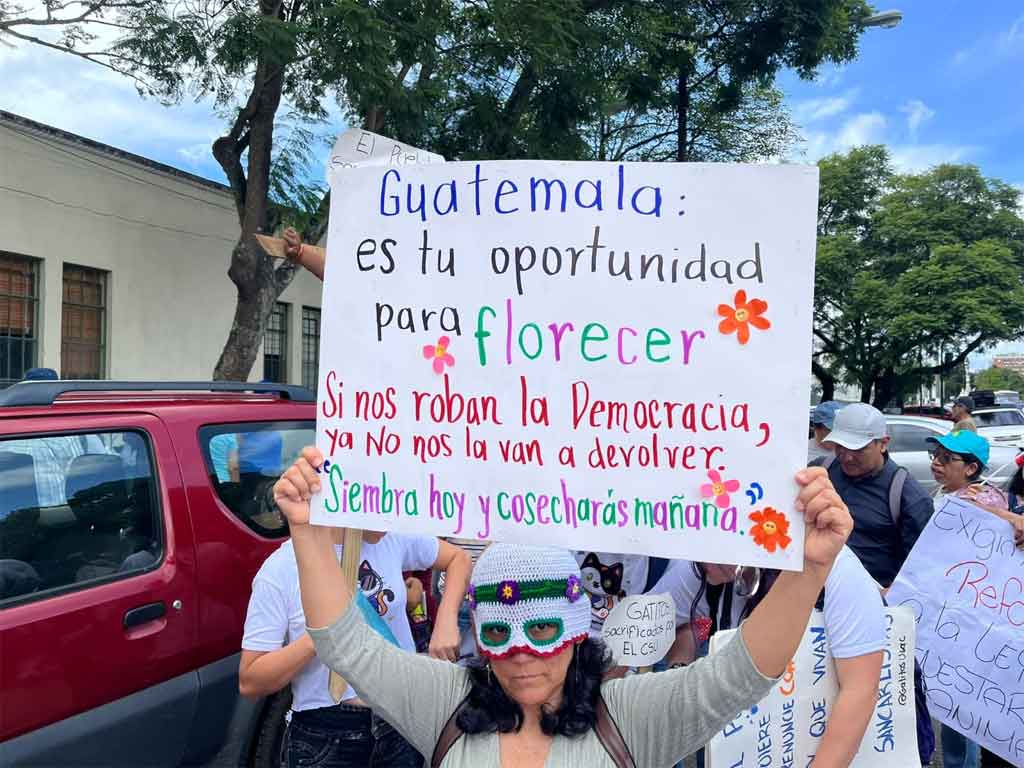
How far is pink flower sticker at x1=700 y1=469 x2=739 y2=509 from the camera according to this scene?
62.2 inches

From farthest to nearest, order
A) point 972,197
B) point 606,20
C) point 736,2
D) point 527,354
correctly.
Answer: point 972,197 < point 736,2 < point 606,20 < point 527,354

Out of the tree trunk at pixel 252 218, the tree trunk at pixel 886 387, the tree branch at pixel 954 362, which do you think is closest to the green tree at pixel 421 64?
the tree trunk at pixel 252 218

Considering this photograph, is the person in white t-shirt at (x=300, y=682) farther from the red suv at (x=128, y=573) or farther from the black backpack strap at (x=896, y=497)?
the black backpack strap at (x=896, y=497)

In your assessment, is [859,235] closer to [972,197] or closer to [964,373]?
[972,197]

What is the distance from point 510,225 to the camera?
1.75 meters

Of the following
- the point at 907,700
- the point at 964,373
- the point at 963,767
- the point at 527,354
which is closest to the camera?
the point at 527,354

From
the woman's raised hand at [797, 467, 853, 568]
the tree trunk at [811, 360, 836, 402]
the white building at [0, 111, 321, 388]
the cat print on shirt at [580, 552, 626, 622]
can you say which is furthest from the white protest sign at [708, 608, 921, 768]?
the tree trunk at [811, 360, 836, 402]

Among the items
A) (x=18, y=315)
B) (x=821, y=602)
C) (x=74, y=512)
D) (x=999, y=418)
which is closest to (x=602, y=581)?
(x=821, y=602)

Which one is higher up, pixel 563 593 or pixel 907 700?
pixel 563 593

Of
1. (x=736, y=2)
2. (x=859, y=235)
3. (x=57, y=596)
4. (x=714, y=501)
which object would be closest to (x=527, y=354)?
(x=714, y=501)

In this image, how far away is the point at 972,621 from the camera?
296 centimetres

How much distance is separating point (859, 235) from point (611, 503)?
104ft

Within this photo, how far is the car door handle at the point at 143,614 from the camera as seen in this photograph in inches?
107

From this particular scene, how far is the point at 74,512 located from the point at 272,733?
43.0 inches
